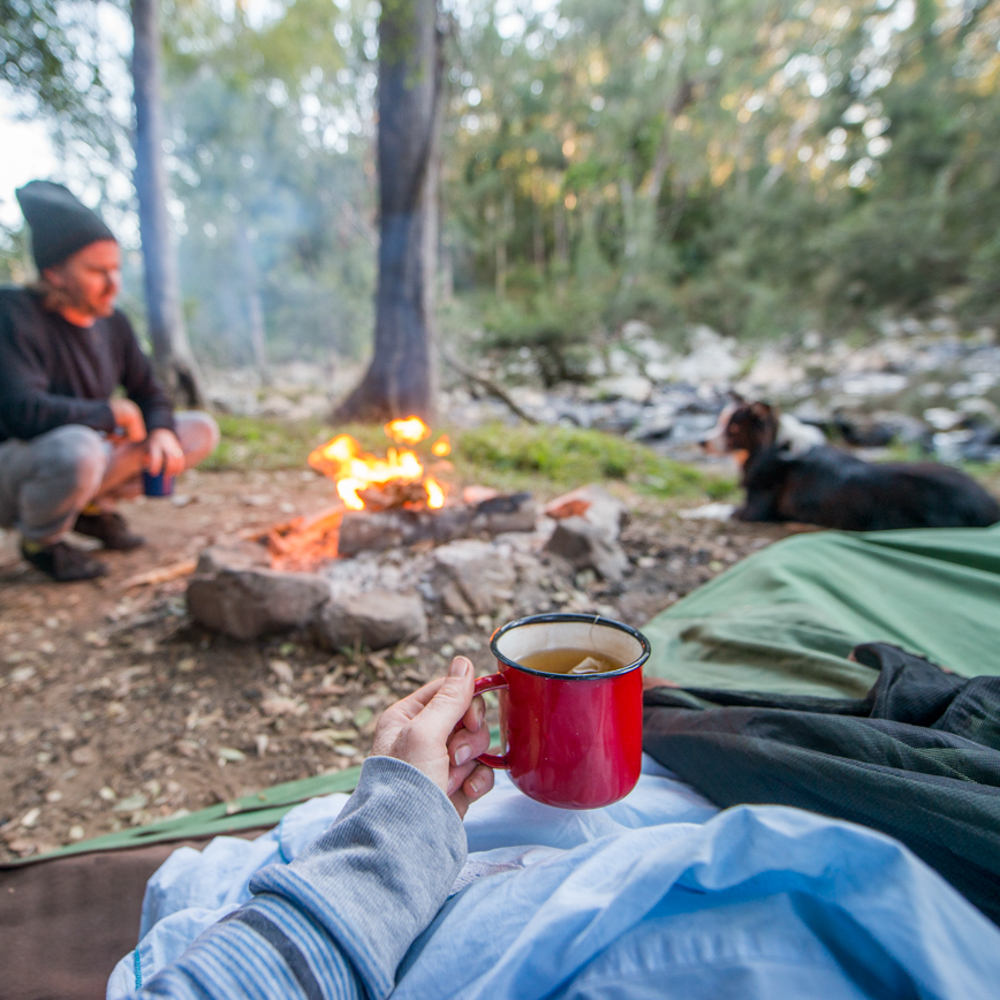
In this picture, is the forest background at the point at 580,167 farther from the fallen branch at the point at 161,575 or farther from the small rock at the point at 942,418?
the fallen branch at the point at 161,575

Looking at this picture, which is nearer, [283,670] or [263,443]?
[283,670]

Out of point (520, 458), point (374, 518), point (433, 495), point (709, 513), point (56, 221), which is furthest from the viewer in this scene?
point (520, 458)

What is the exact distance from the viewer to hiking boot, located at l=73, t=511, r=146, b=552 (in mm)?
A: 3188

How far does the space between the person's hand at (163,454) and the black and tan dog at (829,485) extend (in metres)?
3.56

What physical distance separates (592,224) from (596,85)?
19.0 feet

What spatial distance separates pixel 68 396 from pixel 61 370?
0.45 ft

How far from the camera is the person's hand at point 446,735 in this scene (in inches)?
30.5

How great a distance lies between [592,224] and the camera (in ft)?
63.5

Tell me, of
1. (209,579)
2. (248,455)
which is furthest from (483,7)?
(209,579)

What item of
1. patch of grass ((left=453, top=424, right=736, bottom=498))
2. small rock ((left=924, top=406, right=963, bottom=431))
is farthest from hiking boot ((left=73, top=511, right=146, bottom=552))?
small rock ((left=924, top=406, right=963, bottom=431))

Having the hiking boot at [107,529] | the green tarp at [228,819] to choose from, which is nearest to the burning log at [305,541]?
the hiking boot at [107,529]

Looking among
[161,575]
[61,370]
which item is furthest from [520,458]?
[61,370]

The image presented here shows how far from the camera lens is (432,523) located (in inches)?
119

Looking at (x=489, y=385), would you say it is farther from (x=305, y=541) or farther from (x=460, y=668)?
(x=460, y=668)
